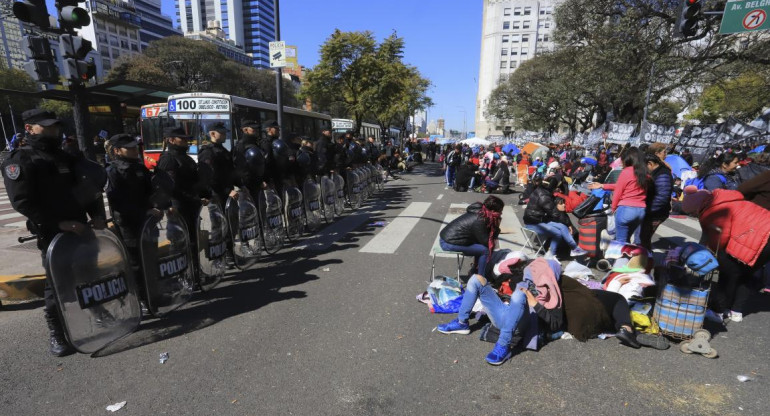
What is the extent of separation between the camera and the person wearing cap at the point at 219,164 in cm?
529

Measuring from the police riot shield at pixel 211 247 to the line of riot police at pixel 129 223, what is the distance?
13mm

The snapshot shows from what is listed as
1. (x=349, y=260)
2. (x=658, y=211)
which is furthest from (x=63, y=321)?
(x=658, y=211)

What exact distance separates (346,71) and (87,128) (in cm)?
1699

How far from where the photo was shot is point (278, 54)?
9805 millimetres

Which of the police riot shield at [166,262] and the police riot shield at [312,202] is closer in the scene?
the police riot shield at [166,262]

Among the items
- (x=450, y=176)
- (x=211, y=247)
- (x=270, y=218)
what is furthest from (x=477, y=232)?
(x=450, y=176)

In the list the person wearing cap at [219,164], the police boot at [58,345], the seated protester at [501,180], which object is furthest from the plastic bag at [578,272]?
the seated protester at [501,180]

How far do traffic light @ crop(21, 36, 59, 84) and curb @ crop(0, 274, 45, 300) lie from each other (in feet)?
8.81

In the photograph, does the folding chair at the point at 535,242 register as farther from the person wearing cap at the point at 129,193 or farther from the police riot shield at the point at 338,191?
the person wearing cap at the point at 129,193

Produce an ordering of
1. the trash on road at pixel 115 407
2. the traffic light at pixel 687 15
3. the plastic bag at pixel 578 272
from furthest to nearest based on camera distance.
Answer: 1. the traffic light at pixel 687 15
2. the plastic bag at pixel 578 272
3. the trash on road at pixel 115 407

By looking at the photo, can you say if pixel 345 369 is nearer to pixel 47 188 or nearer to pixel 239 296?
pixel 239 296

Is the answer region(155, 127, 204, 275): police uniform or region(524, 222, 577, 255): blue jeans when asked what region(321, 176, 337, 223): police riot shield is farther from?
region(524, 222, 577, 255): blue jeans

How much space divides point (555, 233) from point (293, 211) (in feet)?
14.7

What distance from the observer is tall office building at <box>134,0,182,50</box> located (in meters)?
97.1
